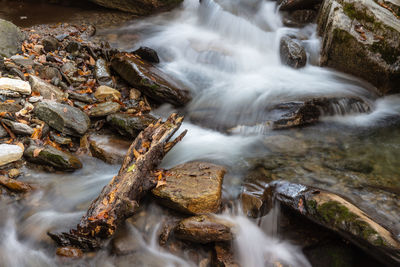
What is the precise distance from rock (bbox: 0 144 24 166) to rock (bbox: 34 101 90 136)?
2.28 feet

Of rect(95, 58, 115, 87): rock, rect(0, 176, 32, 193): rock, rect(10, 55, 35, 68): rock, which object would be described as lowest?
rect(0, 176, 32, 193): rock

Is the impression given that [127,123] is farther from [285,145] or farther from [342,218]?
[342,218]

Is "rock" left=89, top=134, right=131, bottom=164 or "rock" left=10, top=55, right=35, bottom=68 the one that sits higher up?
"rock" left=10, top=55, right=35, bottom=68

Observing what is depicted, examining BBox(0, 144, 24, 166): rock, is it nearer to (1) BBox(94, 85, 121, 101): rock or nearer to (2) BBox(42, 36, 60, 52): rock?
(1) BBox(94, 85, 121, 101): rock

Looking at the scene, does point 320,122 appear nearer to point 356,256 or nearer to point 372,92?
point 372,92

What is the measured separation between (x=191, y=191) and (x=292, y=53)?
5.23 metres

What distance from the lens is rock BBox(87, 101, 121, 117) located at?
490 centimetres

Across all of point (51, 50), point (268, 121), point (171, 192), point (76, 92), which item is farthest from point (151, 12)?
point (171, 192)

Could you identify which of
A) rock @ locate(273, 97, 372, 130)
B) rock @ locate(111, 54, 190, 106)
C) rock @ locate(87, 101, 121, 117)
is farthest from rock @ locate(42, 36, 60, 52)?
rock @ locate(273, 97, 372, 130)

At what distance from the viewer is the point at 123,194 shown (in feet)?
10.4

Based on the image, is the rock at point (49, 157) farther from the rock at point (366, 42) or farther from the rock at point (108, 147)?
the rock at point (366, 42)

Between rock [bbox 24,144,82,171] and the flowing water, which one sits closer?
the flowing water

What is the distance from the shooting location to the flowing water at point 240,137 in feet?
10.5

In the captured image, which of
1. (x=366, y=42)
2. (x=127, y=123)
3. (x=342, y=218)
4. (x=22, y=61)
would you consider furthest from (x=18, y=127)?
(x=366, y=42)
